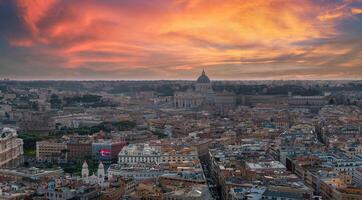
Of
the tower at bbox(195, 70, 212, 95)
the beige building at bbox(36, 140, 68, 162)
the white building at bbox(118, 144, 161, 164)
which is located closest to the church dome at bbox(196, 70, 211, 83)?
the tower at bbox(195, 70, 212, 95)

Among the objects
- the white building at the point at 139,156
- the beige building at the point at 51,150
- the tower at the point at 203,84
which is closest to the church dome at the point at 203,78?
the tower at the point at 203,84

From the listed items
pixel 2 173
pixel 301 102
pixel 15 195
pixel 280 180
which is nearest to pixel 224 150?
pixel 280 180

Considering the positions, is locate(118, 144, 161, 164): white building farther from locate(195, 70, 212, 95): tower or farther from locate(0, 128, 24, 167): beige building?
locate(195, 70, 212, 95): tower

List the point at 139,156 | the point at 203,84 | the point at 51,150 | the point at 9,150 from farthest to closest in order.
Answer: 1. the point at 203,84
2. the point at 51,150
3. the point at 9,150
4. the point at 139,156

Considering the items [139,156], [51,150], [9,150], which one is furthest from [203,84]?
[139,156]

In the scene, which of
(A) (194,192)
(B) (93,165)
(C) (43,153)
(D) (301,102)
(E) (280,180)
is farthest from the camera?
(D) (301,102)

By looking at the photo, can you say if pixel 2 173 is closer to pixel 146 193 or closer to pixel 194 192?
pixel 146 193

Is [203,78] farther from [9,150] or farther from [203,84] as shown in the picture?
[9,150]

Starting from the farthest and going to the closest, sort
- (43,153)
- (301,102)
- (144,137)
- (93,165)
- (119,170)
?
(301,102) → (144,137) → (43,153) → (93,165) → (119,170)

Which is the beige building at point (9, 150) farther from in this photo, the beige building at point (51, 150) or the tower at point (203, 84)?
the tower at point (203, 84)
